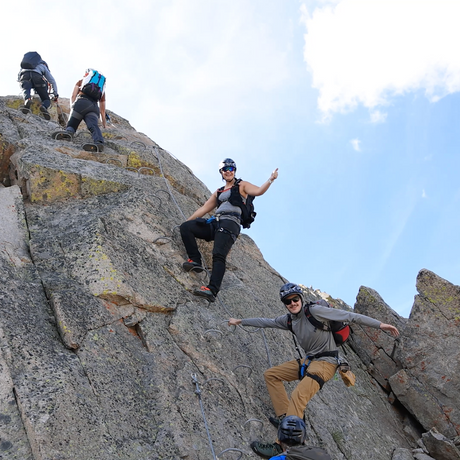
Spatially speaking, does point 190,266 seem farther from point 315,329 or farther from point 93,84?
point 93,84

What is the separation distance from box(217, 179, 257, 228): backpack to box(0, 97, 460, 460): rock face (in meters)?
1.50

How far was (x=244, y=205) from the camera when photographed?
30.6ft

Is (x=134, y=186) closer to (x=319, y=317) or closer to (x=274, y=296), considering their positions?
(x=274, y=296)

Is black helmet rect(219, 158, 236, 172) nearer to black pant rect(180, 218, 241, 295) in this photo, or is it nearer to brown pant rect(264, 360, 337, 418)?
black pant rect(180, 218, 241, 295)

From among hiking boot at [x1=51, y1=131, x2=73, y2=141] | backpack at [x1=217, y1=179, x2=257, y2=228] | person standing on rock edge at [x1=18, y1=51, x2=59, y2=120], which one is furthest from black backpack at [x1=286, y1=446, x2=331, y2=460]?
person standing on rock edge at [x1=18, y1=51, x2=59, y2=120]

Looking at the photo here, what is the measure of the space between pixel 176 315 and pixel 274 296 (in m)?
4.46

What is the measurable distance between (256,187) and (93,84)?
22.7 feet

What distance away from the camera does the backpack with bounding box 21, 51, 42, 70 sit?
56.6 ft

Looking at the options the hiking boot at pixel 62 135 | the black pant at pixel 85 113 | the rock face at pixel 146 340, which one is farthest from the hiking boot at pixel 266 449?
the hiking boot at pixel 62 135

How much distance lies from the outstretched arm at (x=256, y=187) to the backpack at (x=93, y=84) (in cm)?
645

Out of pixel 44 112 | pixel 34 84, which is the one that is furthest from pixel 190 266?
pixel 34 84

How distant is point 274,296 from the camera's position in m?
11.7

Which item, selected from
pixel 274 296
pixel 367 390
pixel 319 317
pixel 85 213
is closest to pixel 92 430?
pixel 319 317

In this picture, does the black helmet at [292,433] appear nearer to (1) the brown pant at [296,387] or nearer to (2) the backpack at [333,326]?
(1) the brown pant at [296,387]
